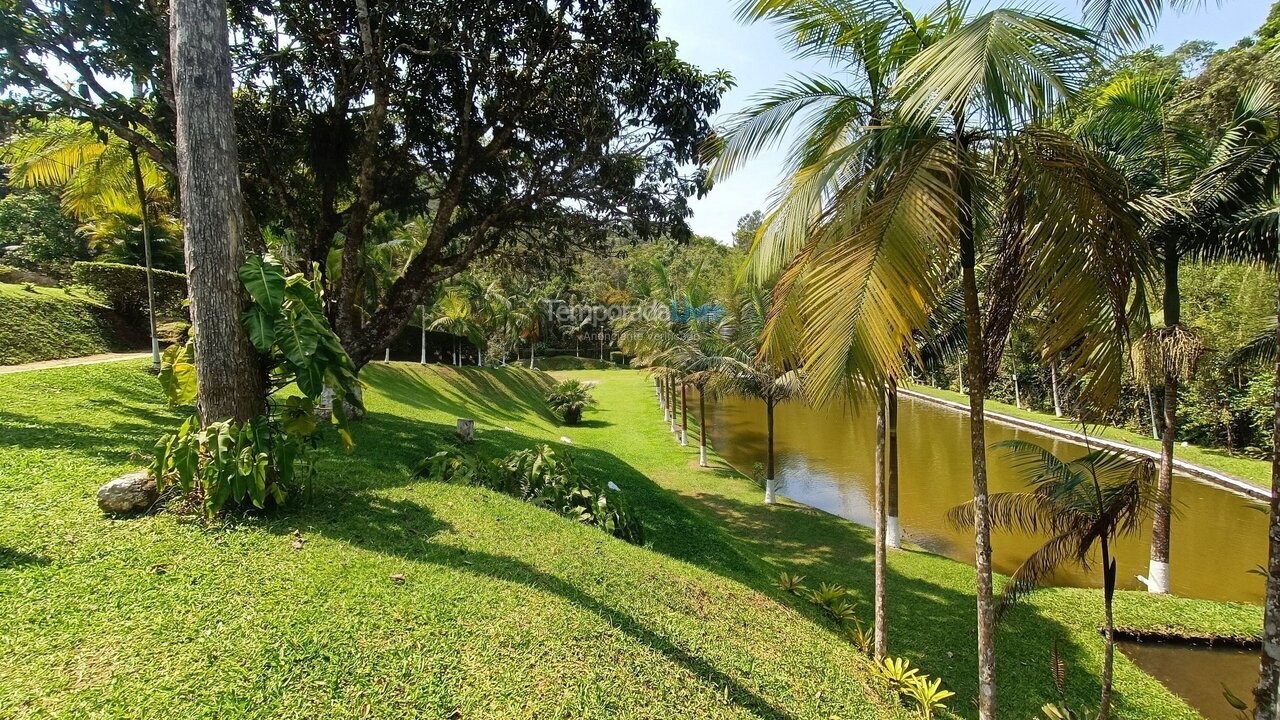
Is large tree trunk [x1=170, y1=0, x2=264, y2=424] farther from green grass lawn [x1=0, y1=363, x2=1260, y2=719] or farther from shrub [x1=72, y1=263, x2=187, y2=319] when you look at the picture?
shrub [x1=72, y1=263, x2=187, y2=319]

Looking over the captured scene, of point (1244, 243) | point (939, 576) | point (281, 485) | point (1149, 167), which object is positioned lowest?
point (939, 576)

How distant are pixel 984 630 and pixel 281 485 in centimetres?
543

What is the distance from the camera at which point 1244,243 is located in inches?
244

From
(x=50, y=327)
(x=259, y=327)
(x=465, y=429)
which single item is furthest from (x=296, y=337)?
(x=50, y=327)

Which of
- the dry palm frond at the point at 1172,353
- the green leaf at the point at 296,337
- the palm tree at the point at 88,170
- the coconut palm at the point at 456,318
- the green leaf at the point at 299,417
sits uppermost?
the palm tree at the point at 88,170

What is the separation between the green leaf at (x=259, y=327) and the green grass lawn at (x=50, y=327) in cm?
844

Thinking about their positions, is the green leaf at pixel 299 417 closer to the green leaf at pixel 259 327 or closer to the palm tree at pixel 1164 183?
Answer: the green leaf at pixel 259 327

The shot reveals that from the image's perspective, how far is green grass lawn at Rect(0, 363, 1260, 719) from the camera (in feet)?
7.91

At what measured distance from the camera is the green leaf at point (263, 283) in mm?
3762

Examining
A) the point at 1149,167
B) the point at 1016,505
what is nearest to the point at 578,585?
the point at 1016,505

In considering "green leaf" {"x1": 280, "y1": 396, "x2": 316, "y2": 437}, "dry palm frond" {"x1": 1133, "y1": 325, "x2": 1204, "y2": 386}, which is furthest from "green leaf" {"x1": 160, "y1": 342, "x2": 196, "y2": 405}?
"dry palm frond" {"x1": 1133, "y1": 325, "x2": 1204, "y2": 386}

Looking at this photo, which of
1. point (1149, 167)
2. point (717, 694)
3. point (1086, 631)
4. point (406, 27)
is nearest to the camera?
point (717, 694)

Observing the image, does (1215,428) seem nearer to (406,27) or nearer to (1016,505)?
(1016,505)

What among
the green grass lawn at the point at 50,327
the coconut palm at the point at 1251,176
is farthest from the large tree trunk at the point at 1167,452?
the green grass lawn at the point at 50,327
